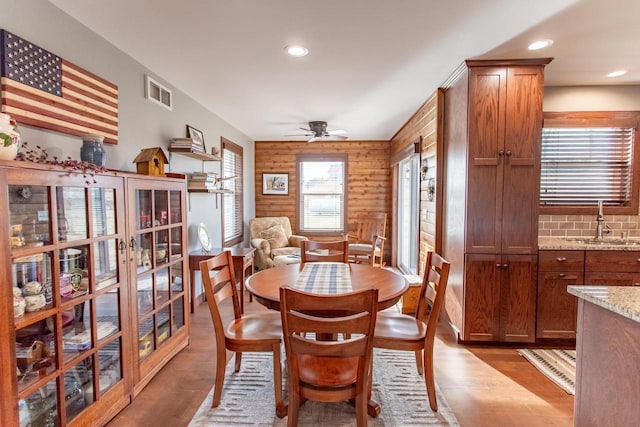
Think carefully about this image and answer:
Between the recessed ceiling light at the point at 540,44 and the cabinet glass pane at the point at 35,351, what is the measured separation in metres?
3.42

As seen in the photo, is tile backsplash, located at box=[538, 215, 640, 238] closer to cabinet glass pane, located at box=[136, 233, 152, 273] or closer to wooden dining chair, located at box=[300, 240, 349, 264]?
wooden dining chair, located at box=[300, 240, 349, 264]

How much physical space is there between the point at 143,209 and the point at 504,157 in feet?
9.36

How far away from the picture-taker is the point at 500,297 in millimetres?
2711

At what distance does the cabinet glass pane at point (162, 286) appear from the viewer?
2383 millimetres

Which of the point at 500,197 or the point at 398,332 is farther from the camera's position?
the point at 500,197

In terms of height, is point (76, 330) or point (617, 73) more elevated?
point (617, 73)

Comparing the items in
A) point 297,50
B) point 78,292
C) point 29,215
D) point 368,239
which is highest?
point 297,50

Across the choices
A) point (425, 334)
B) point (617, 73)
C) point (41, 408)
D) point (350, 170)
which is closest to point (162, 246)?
point (41, 408)

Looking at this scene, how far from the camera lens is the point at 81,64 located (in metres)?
2.05

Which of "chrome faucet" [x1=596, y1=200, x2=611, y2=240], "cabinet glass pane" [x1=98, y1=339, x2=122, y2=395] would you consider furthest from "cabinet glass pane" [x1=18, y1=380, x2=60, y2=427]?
"chrome faucet" [x1=596, y1=200, x2=611, y2=240]

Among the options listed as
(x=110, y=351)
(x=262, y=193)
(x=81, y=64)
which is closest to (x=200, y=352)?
(x=110, y=351)

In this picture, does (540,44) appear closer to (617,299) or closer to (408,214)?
(617,299)

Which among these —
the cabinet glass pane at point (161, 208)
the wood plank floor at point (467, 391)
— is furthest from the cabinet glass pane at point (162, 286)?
the wood plank floor at point (467, 391)

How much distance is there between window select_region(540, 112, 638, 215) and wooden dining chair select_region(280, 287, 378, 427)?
271 centimetres
